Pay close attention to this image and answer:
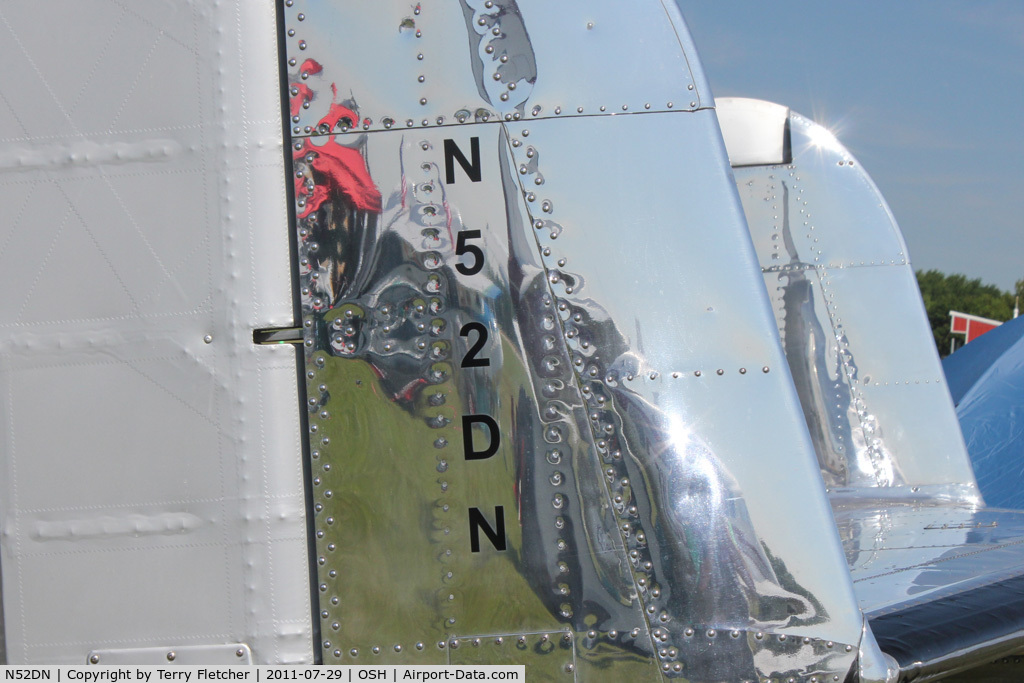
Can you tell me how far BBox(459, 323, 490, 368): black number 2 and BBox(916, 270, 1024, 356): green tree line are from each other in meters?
58.0

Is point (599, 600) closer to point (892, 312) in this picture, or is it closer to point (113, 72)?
point (113, 72)

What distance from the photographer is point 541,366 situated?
213 cm

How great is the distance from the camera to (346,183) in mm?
2164

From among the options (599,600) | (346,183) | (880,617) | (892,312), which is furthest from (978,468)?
(346,183)

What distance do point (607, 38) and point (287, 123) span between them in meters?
0.86

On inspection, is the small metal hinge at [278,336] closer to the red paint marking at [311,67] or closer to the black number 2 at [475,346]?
the black number 2 at [475,346]

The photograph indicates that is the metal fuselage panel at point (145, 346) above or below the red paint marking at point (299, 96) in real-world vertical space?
below

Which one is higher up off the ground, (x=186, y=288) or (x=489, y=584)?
(x=186, y=288)

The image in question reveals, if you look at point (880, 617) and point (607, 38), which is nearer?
point (607, 38)

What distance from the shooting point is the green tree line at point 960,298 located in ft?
189
